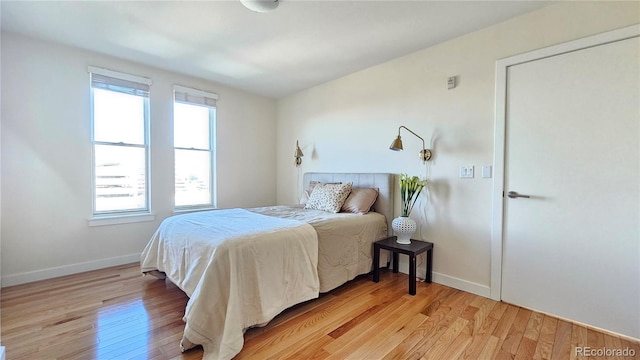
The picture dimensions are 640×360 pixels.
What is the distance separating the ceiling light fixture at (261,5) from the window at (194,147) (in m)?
2.08

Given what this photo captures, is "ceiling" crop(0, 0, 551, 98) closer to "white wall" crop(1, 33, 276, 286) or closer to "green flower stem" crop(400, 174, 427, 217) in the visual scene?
"white wall" crop(1, 33, 276, 286)

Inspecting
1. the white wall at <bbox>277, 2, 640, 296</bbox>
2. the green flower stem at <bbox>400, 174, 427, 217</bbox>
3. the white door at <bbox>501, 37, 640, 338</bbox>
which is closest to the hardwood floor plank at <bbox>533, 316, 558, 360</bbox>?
the white door at <bbox>501, 37, 640, 338</bbox>

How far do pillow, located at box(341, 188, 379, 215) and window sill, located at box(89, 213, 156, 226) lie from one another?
248cm

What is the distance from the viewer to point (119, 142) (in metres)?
3.23

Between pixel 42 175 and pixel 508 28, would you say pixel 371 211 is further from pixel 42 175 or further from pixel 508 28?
pixel 42 175

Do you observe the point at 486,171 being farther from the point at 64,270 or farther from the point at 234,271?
the point at 64,270

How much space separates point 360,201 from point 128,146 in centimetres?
289

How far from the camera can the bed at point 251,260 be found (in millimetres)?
1689

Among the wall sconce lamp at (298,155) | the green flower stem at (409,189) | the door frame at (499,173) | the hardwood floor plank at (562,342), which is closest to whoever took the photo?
the hardwood floor plank at (562,342)

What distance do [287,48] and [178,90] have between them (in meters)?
1.74

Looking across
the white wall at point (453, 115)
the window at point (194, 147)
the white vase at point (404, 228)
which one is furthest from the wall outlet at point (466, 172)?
the window at point (194, 147)

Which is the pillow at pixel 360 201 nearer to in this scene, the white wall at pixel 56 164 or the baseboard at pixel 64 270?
the white wall at pixel 56 164

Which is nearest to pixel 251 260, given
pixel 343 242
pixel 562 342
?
pixel 343 242

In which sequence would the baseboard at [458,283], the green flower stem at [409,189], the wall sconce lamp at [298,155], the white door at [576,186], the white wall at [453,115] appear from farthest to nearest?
1. the wall sconce lamp at [298,155]
2. the green flower stem at [409,189]
3. the baseboard at [458,283]
4. the white wall at [453,115]
5. the white door at [576,186]
